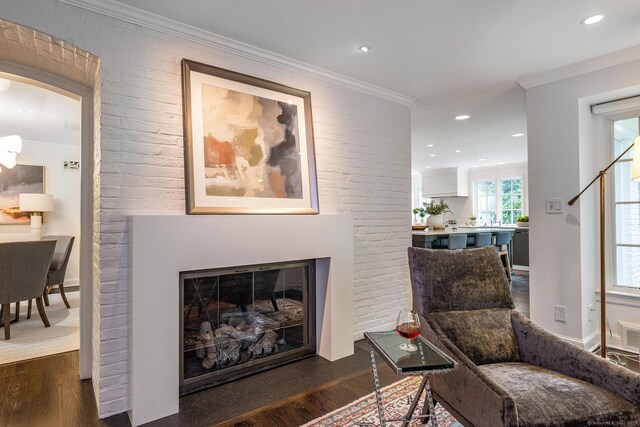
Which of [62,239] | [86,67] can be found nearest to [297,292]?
[86,67]

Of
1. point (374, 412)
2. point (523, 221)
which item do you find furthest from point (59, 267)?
point (523, 221)

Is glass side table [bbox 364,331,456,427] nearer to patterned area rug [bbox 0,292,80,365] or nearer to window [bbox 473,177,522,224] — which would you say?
patterned area rug [bbox 0,292,80,365]

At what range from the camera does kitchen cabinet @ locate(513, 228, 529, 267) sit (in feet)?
23.9

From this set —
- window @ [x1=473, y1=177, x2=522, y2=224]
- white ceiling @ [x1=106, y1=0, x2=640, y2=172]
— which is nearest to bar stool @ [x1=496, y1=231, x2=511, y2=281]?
window @ [x1=473, y1=177, x2=522, y2=224]

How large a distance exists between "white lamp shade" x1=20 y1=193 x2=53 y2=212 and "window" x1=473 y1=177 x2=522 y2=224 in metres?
8.99

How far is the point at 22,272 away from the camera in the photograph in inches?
131

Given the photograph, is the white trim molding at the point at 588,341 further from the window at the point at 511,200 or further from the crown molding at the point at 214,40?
the window at the point at 511,200

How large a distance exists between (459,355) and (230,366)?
1625 mm

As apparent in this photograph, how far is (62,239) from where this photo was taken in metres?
4.59

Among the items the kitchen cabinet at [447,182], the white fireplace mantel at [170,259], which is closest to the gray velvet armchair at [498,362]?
the white fireplace mantel at [170,259]

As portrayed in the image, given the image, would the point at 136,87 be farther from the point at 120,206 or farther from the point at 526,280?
the point at 526,280

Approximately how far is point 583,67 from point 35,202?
6.79m

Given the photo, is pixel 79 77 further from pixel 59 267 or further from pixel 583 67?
pixel 583 67

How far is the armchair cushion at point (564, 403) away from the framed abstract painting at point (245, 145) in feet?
5.89
